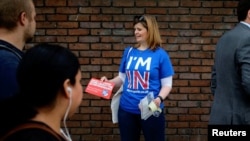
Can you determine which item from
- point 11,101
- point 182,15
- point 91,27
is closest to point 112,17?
point 91,27

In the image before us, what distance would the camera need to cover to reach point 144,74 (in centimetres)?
394

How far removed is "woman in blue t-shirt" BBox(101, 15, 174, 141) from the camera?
3.95m

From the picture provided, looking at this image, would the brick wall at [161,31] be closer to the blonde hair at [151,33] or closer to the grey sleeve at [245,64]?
the blonde hair at [151,33]

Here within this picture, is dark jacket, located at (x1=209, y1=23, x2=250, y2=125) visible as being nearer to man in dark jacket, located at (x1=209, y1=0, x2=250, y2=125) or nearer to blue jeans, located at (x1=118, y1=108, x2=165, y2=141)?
man in dark jacket, located at (x1=209, y1=0, x2=250, y2=125)

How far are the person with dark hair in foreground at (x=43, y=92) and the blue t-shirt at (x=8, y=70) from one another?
409 millimetres

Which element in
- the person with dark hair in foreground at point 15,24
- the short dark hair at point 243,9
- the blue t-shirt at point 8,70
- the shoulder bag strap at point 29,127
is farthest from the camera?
the short dark hair at point 243,9

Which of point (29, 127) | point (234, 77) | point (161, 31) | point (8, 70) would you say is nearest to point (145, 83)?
point (234, 77)

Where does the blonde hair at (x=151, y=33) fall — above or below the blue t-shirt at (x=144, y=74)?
above

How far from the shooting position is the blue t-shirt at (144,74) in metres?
3.94

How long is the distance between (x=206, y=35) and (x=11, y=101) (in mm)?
3868

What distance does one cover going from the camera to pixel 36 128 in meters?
1.43

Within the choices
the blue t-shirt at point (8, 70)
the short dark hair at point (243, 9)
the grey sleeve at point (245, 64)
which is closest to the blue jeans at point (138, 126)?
the grey sleeve at point (245, 64)

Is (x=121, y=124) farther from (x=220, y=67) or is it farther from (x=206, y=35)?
(x=206, y=35)

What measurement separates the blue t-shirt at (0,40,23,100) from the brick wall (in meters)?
3.04
